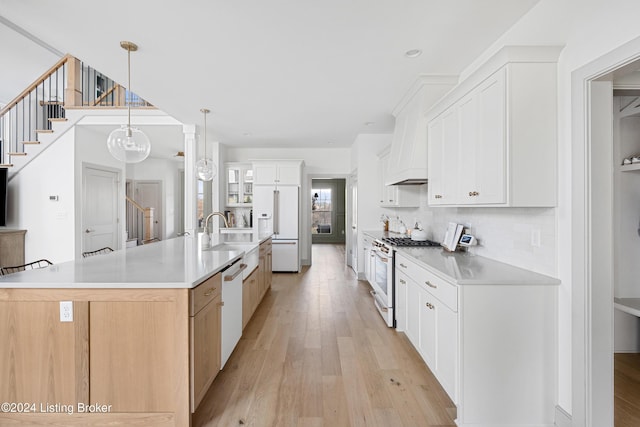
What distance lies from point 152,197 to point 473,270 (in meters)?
8.65

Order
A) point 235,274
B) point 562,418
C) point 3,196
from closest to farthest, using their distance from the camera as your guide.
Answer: point 562,418 → point 235,274 → point 3,196

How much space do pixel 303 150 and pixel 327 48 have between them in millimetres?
4256

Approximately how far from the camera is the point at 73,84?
16.5ft

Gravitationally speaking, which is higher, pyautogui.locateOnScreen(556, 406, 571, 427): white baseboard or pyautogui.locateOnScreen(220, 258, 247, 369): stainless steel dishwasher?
pyautogui.locateOnScreen(220, 258, 247, 369): stainless steel dishwasher

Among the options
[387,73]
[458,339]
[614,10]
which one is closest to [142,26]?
[387,73]

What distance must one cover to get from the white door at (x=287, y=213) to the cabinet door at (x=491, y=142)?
4.29 metres

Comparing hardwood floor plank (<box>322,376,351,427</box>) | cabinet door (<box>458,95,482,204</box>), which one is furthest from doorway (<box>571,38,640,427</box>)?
hardwood floor plank (<box>322,376,351,427</box>)

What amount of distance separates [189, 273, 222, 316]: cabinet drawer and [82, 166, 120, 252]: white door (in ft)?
15.6

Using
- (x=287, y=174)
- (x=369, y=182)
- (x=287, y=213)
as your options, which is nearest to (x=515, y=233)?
(x=369, y=182)

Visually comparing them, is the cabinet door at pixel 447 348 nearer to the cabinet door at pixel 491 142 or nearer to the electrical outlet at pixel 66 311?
the cabinet door at pixel 491 142

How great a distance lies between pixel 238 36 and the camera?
7.72 feet

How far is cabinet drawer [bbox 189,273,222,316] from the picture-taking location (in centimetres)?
168

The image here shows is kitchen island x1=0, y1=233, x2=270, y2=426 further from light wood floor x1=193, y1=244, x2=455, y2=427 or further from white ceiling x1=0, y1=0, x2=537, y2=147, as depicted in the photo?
white ceiling x1=0, y1=0, x2=537, y2=147

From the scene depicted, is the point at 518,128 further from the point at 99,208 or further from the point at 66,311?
the point at 99,208
